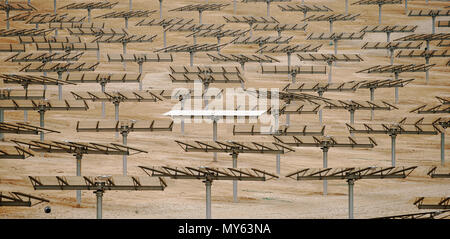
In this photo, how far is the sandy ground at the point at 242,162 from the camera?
140 feet

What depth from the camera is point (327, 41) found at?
78.2 meters

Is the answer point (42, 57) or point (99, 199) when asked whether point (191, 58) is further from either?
point (99, 199)

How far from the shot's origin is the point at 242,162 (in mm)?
50562

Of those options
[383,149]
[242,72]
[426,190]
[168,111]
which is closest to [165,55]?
[242,72]

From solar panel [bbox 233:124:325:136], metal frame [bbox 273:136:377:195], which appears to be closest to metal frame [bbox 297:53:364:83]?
solar panel [bbox 233:124:325:136]

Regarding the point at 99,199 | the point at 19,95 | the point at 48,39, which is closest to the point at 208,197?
the point at 99,199

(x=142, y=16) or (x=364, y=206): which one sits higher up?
(x=142, y=16)

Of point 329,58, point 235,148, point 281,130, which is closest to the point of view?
point 235,148

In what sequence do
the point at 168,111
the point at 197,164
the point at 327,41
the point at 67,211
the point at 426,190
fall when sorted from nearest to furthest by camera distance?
the point at 67,211, the point at 426,190, the point at 197,164, the point at 168,111, the point at 327,41

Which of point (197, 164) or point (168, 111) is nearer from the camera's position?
point (197, 164)

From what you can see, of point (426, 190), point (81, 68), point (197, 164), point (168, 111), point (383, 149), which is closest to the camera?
point (426, 190)

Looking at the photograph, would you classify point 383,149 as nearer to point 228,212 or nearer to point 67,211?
point 228,212

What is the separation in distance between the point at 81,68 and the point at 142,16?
1912 cm

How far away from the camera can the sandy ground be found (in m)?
42.6
